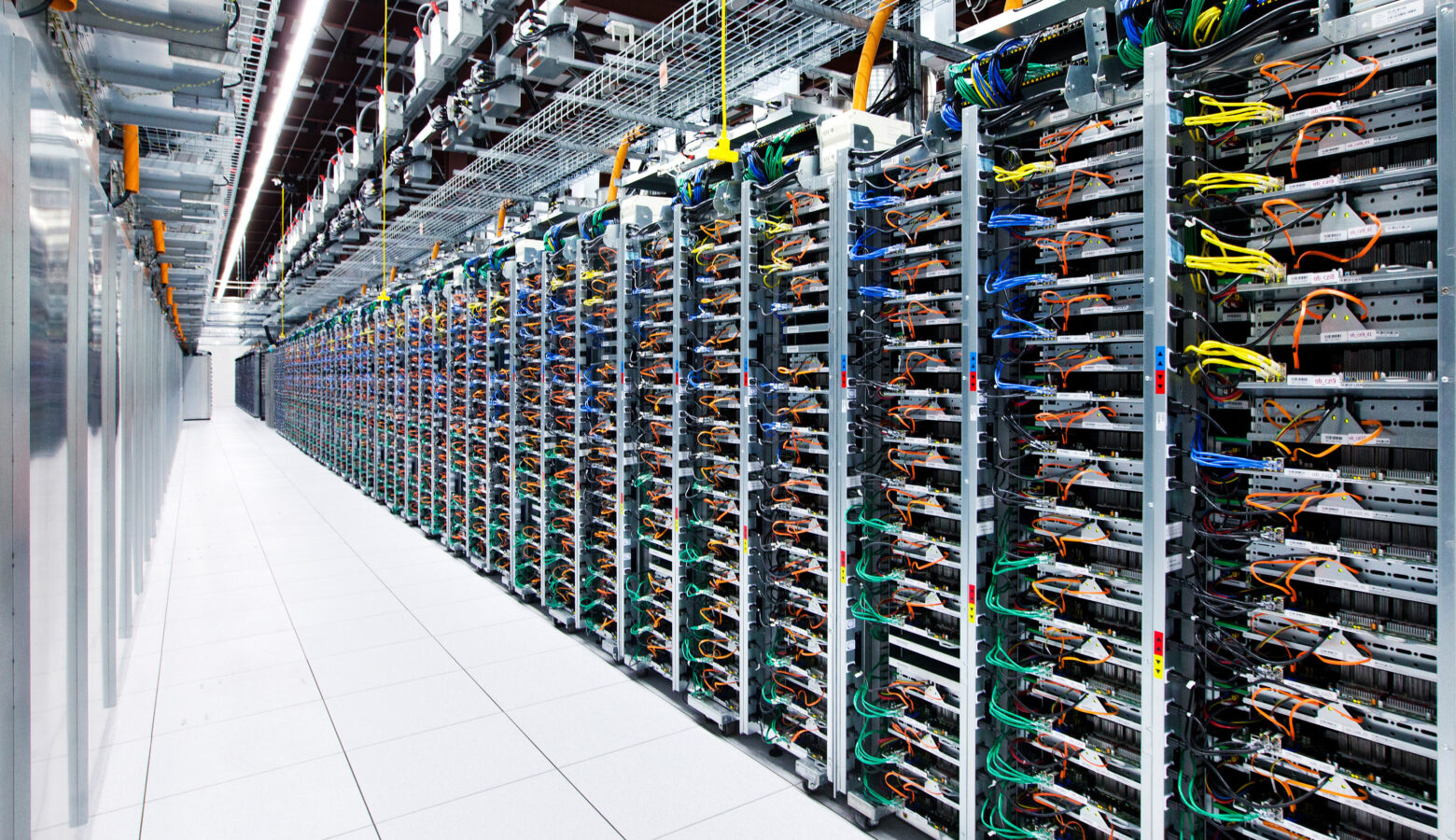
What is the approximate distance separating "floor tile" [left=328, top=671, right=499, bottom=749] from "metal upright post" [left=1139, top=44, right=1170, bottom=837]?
267cm

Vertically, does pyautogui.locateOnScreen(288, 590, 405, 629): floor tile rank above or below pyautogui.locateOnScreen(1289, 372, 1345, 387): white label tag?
below

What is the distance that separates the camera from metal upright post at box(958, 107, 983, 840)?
218 centimetres

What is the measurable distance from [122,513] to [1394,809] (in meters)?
5.44

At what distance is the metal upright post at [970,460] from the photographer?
2180 millimetres

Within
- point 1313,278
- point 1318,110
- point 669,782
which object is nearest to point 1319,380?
point 1313,278

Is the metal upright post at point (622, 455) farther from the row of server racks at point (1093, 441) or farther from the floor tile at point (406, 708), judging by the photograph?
the floor tile at point (406, 708)

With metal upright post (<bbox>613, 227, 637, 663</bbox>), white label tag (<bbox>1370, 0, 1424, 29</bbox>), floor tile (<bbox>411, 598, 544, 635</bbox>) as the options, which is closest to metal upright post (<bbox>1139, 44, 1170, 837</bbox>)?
white label tag (<bbox>1370, 0, 1424, 29</bbox>)

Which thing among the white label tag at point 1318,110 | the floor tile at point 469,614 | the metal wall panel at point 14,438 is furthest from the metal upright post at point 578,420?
the white label tag at point 1318,110

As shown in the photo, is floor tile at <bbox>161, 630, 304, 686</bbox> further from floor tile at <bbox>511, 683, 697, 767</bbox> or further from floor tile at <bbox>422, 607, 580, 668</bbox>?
floor tile at <bbox>511, 683, 697, 767</bbox>

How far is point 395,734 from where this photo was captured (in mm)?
3189

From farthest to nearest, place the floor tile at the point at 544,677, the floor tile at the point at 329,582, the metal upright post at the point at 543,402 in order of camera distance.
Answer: the floor tile at the point at 329,582, the metal upright post at the point at 543,402, the floor tile at the point at 544,677

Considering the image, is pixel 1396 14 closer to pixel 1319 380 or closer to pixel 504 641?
pixel 1319 380

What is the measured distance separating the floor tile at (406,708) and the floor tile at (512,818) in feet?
2.19

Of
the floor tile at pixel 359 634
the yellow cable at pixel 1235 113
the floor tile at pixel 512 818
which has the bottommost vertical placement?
the floor tile at pixel 512 818
